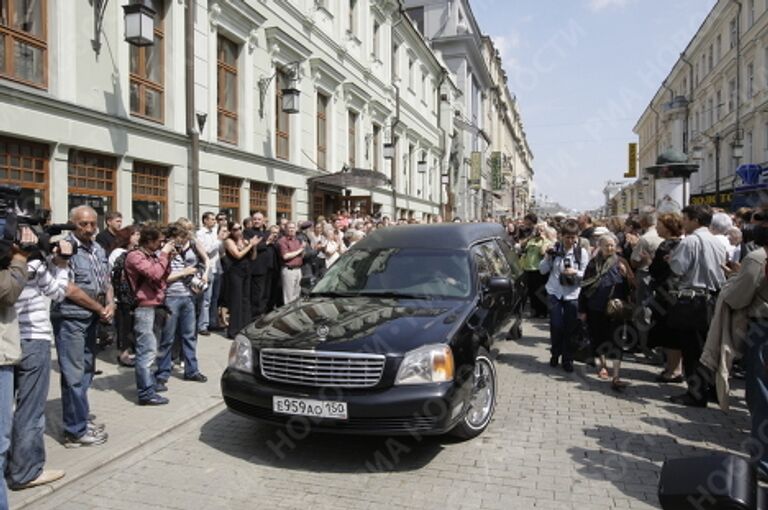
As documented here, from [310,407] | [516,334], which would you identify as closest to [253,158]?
[516,334]

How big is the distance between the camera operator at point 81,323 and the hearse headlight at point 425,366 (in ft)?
8.14

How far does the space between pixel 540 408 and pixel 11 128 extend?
7884mm

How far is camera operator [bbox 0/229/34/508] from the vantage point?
3.18 meters

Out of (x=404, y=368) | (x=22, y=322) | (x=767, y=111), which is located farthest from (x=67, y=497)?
(x=767, y=111)

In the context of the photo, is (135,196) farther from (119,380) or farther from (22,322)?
(22,322)

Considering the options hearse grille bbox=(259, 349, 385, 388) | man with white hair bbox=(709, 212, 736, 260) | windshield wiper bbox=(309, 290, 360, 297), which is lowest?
hearse grille bbox=(259, 349, 385, 388)

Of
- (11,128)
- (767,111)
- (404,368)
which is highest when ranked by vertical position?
(767,111)

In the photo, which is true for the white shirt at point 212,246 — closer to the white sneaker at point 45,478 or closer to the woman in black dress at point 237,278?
the woman in black dress at point 237,278

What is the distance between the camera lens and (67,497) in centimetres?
383

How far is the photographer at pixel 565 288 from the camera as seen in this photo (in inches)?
277

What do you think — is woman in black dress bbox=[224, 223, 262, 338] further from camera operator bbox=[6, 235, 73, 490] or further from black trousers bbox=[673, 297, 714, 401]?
black trousers bbox=[673, 297, 714, 401]

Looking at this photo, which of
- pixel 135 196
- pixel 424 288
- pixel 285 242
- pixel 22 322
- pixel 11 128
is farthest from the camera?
pixel 135 196

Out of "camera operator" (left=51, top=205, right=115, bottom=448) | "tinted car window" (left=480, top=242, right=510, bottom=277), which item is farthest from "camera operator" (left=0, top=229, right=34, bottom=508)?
"tinted car window" (left=480, top=242, right=510, bottom=277)

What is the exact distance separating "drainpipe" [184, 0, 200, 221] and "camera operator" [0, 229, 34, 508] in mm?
8801
